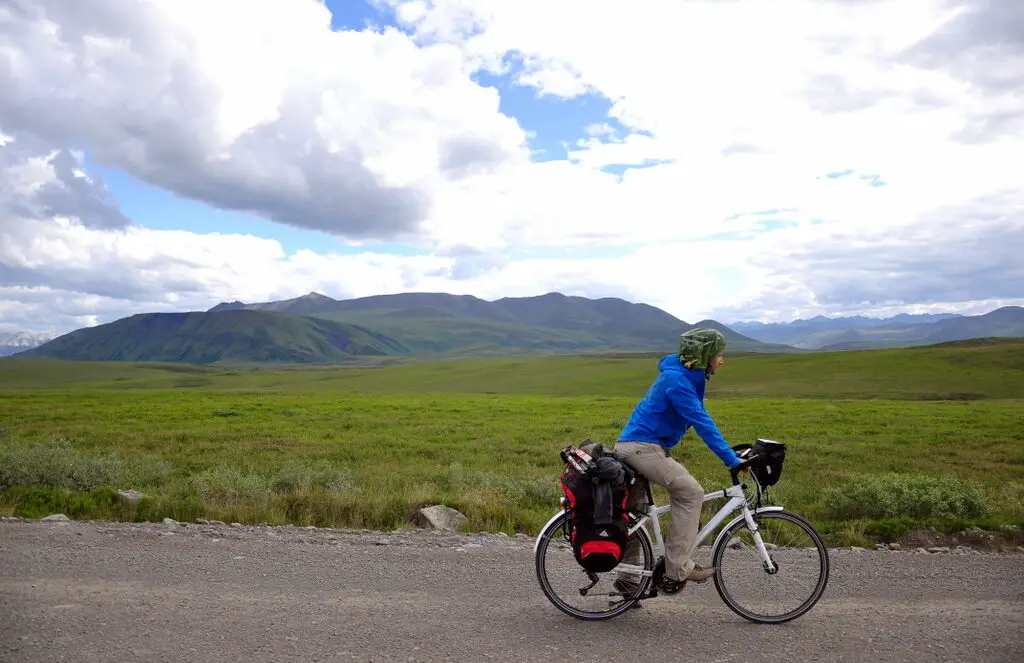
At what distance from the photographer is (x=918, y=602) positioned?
6.77m

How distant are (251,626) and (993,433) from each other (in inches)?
1279

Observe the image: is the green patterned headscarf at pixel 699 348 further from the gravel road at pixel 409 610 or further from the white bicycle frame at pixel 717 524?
the gravel road at pixel 409 610

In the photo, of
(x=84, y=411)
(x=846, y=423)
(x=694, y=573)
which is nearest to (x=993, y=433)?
(x=846, y=423)

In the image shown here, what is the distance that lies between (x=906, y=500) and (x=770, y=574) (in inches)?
245

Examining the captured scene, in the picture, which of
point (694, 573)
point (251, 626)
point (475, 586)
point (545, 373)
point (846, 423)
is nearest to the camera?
point (251, 626)

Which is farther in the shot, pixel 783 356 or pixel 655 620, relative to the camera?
pixel 783 356

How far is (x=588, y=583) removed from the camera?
6.70m

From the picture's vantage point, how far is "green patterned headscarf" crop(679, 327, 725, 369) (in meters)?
6.25

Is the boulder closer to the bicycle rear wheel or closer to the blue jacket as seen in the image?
the bicycle rear wheel

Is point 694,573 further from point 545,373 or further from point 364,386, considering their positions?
point 545,373

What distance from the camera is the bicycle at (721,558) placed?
6.41m

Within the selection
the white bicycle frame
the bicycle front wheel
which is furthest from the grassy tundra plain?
the white bicycle frame

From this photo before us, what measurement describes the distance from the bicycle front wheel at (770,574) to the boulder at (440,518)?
195 inches

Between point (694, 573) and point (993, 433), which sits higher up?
point (694, 573)
